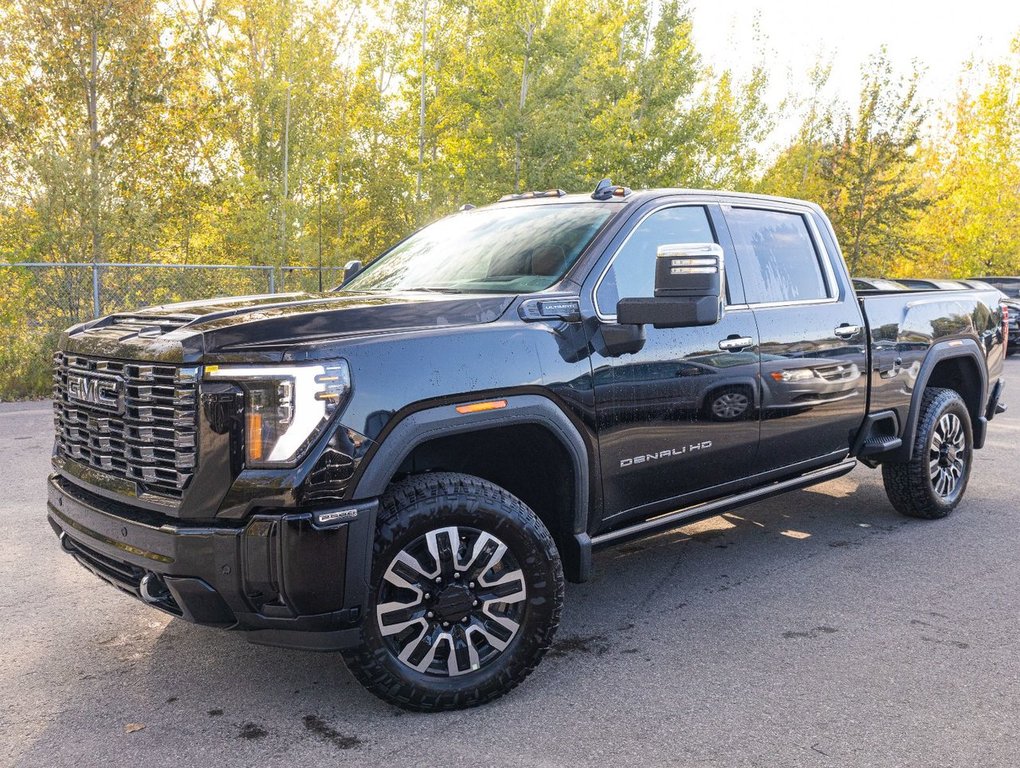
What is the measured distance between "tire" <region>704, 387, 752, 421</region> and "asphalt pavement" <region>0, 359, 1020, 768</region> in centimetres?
92

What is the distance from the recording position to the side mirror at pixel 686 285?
11.0 ft

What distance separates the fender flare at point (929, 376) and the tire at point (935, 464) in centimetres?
10

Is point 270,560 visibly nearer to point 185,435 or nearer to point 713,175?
point 185,435

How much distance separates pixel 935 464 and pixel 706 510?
2.40 meters

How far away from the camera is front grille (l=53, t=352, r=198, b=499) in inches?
115

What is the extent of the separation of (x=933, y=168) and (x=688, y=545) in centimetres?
4069

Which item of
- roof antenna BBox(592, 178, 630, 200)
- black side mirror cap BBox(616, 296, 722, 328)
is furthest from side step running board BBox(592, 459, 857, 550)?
roof antenna BBox(592, 178, 630, 200)

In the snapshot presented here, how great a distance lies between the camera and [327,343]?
2.97m

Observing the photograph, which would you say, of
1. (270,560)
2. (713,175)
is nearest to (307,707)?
(270,560)

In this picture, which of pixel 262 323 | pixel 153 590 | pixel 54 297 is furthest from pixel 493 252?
pixel 54 297

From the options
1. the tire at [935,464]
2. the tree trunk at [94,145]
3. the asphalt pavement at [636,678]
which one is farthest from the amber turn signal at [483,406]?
the tree trunk at [94,145]

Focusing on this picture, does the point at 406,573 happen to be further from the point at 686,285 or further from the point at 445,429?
the point at 686,285

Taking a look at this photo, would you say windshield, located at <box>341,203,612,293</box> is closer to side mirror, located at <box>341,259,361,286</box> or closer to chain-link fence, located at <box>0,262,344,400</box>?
side mirror, located at <box>341,259,361,286</box>

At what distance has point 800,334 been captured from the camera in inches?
183
